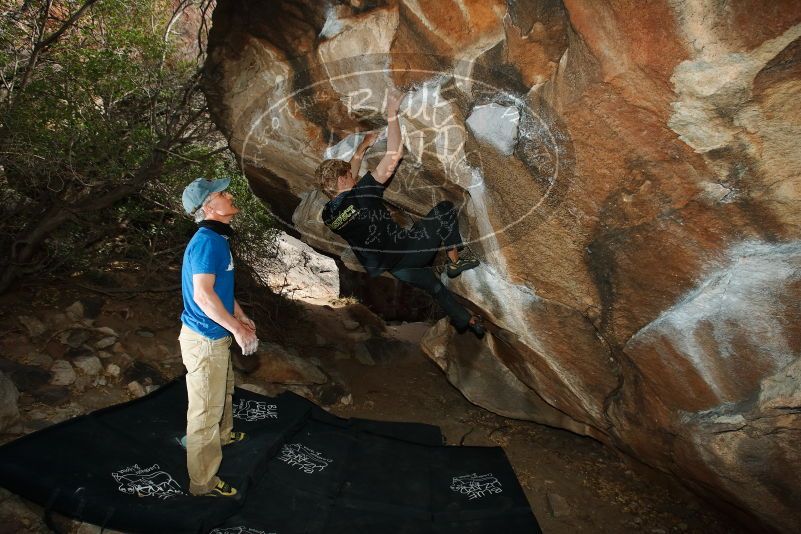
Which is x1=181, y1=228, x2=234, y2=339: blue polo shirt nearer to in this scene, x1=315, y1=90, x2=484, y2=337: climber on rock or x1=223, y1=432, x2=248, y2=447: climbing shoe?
x1=315, y1=90, x2=484, y2=337: climber on rock

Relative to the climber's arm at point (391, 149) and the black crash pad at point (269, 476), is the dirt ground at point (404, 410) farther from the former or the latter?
the climber's arm at point (391, 149)

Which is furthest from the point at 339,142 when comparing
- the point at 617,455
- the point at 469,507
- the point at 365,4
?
the point at 617,455

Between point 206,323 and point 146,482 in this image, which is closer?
point 206,323

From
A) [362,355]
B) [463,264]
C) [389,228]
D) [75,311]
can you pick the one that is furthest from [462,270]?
[75,311]

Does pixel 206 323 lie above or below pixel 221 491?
above

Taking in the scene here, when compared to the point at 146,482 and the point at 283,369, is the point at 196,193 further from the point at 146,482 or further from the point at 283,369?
the point at 283,369

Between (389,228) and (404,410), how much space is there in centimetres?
244

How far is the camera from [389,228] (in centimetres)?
399

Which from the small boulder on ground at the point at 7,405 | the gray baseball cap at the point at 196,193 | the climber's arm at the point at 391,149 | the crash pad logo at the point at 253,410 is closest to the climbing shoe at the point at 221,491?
the crash pad logo at the point at 253,410

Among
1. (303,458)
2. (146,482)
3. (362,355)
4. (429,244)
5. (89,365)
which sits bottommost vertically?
(146,482)


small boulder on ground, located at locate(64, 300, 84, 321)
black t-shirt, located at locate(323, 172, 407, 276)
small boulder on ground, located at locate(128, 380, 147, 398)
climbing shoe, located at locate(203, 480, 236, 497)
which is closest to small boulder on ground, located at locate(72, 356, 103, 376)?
small boulder on ground, located at locate(128, 380, 147, 398)

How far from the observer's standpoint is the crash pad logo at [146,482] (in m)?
3.28

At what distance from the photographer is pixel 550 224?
3316mm

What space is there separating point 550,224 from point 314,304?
6.90 m
